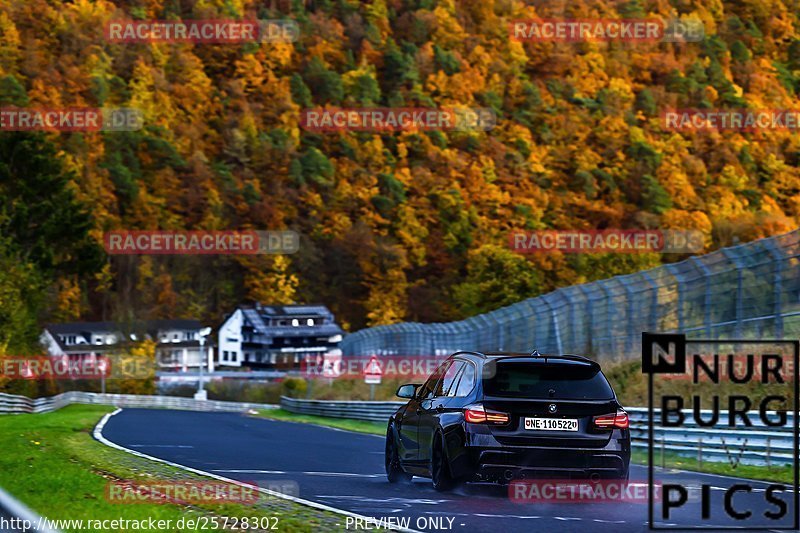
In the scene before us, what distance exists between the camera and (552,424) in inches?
508

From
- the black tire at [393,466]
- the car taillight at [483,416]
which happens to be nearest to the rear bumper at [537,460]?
the car taillight at [483,416]

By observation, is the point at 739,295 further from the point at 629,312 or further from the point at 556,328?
the point at 556,328

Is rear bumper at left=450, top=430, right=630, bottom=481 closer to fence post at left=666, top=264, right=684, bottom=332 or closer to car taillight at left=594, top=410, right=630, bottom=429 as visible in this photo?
car taillight at left=594, top=410, right=630, bottom=429

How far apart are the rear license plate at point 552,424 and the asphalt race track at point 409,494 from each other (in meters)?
0.75

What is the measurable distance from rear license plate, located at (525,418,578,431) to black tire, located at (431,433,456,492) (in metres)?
1.05

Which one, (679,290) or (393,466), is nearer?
(393,466)

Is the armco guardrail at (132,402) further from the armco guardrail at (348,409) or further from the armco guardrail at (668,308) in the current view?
the armco guardrail at (668,308)

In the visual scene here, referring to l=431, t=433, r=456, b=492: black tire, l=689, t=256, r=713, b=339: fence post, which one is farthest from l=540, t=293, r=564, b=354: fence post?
l=431, t=433, r=456, b=492: black tire

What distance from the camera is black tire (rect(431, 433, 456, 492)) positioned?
44.7ft

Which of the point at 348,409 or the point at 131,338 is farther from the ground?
the point at 131,338

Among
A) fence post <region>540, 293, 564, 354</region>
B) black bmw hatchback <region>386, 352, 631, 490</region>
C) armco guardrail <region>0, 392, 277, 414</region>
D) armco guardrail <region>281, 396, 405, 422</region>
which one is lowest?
armco guardrail <region>0, 392, 277, 414</region>

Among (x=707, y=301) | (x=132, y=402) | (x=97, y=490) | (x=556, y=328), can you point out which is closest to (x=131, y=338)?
(x=132, y=402)

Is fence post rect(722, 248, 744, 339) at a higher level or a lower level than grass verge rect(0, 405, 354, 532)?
higher

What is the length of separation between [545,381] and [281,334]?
164373mm
